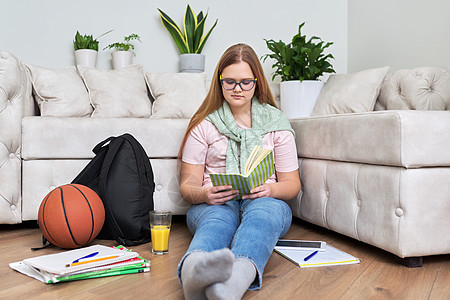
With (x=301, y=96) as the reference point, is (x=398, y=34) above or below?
above

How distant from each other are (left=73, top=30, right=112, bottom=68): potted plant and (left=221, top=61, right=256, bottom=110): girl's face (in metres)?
1.53

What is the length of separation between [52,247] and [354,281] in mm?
1177

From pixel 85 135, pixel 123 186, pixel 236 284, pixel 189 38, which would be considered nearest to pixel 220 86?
pixel 123 186

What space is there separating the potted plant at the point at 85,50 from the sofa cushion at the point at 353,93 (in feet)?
5.16

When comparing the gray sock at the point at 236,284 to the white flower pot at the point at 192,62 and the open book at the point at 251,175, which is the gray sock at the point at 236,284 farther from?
the white flower pot at the point at 192,62

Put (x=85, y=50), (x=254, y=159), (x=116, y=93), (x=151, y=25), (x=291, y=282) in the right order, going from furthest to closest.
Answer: (x=151, y=25)
(x=85, y=50)
(x=116, y=93)
(x=254, y=159)
(x=291, y=282)

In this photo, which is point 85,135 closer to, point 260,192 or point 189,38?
point 260,192

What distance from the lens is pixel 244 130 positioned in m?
1.76

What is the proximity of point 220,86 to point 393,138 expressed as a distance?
76 cm

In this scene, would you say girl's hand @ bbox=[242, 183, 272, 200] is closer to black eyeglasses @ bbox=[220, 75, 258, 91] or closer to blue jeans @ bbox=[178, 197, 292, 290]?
blue jeans @ bbox=[178, 197, 292, 290]

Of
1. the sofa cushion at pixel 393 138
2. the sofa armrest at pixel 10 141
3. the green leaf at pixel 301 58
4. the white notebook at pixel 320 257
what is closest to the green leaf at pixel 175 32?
the green leaf at pixel 301 58

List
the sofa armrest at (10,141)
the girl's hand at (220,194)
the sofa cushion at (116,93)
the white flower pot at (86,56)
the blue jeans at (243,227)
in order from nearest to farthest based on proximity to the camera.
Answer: the blue jeans at (243,227)
the girl's hand at (220,194)
the sofa armrest at (10,141)
the sofa cushion at (116,93)
the white flower pot at (86,56)

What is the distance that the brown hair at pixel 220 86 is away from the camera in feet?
5.61

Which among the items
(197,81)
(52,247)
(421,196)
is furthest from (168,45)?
(421,196)
